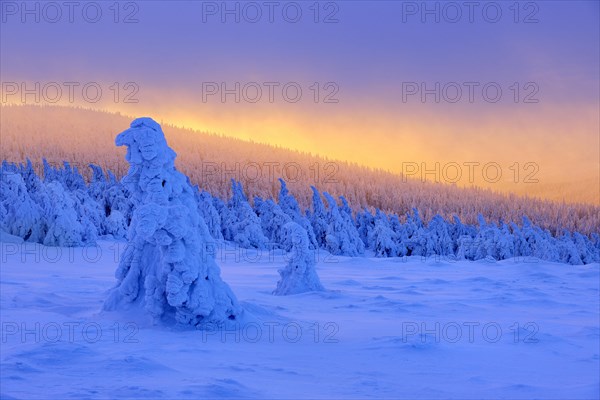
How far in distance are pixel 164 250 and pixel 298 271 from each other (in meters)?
4.27

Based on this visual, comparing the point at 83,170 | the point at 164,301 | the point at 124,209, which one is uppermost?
the point at 83,170

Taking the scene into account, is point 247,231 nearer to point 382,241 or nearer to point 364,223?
point 382,241

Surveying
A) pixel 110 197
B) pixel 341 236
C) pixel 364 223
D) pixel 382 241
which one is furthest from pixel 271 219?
pixel 110 197

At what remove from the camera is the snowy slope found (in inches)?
206

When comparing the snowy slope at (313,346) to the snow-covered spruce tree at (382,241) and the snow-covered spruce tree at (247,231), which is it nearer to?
the snow-covered spruce tree at (247,231)

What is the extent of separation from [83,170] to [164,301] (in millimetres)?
65935

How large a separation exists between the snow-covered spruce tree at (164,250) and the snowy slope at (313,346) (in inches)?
11.9

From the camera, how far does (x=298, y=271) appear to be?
1149 centimetres

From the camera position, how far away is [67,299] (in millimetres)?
9117

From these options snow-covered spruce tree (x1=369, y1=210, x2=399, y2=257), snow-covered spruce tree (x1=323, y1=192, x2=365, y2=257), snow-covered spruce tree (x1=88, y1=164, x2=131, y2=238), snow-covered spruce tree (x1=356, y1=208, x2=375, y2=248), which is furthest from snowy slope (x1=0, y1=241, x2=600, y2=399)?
snow-covered spruce tree (x1=356, y1=208, x2=375, y2=248)

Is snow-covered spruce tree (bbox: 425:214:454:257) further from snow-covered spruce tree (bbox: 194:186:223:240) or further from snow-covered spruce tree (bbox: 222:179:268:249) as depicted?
snow-covered spruce tree (bbox: 194:186:223:240)

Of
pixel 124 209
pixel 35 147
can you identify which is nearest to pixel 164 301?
pixel 124 209

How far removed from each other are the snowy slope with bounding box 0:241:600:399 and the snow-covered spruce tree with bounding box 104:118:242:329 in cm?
30

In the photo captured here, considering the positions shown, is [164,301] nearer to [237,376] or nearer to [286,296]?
[237,376]
